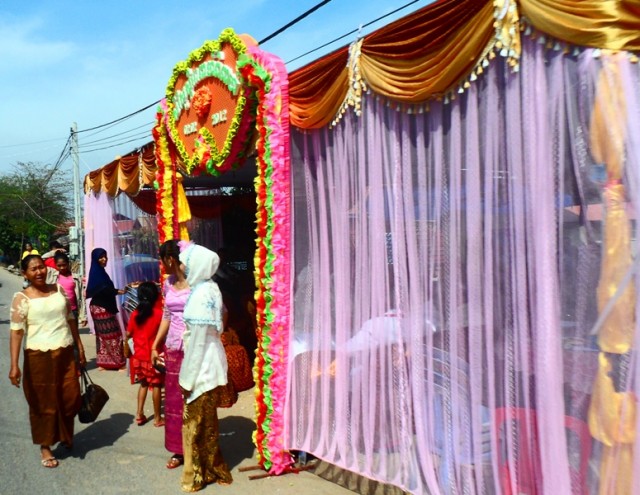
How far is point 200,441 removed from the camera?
3.86 metres

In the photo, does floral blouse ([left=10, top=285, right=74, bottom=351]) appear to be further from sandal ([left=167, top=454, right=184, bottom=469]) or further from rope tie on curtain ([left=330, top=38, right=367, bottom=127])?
rope tie on curtain ([left=330, top=38, right=367, bottom=127])

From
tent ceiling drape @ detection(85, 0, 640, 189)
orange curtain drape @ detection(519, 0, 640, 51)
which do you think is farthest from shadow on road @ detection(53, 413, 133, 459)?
orange curtain drape @ detection(519, 0, 640, 51)

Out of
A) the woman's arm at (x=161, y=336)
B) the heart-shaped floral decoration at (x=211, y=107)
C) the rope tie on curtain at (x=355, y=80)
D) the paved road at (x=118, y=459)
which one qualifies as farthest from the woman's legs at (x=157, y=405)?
the rope tie on curtain at (x=355, y=80)

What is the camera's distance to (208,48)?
16.4ft

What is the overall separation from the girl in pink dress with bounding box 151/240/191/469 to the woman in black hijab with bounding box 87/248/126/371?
338 centimetres

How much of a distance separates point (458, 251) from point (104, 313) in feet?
19.1

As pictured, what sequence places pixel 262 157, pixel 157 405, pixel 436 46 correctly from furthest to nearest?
pixel 157 405, pixel 262 157, pixel 436 46

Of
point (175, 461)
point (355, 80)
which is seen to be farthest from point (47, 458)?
point (355, 80)

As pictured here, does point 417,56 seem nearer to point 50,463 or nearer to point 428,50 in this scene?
point 428,50

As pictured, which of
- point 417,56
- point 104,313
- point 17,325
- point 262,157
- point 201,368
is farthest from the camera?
point 104,313

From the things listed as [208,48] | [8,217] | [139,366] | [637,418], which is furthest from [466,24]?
[8,217]

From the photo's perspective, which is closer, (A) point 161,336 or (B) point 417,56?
(B) point 417,56

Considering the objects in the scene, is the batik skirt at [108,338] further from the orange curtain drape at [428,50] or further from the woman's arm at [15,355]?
the orange curtain drape at [428,50]

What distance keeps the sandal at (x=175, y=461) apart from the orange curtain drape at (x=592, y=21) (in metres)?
3.76
